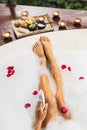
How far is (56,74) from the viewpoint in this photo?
2096 millimetres

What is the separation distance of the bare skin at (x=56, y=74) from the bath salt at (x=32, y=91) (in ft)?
0.11

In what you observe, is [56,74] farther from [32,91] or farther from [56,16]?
[56,16]

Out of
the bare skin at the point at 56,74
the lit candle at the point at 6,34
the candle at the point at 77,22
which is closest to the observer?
the bare skin at the point at 56,74

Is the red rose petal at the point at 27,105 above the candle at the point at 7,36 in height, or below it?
below

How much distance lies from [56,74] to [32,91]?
0.71 feet

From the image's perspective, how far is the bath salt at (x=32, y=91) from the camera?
1.93 metres

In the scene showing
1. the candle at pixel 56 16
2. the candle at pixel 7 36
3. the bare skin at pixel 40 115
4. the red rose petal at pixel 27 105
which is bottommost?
the red rose petal at pixel 27 105

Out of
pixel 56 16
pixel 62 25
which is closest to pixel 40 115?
pixel 62 25

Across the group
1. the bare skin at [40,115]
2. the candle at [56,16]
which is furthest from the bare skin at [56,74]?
the candle at [56,16]

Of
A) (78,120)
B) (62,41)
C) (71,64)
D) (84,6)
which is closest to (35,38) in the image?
(62,41)

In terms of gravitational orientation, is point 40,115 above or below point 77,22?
below

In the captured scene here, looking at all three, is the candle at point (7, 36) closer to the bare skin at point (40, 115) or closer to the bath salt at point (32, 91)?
the bath salt at point (32, 91)

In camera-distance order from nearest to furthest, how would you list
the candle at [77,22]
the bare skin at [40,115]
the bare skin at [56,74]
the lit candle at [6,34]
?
the bare skin at [40,115] < the bare skin at [56,74] < the lit candle at [6,34] < the candle at [77,22]

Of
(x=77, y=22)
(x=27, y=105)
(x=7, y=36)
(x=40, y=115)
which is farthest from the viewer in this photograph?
(x=77, y=22)
